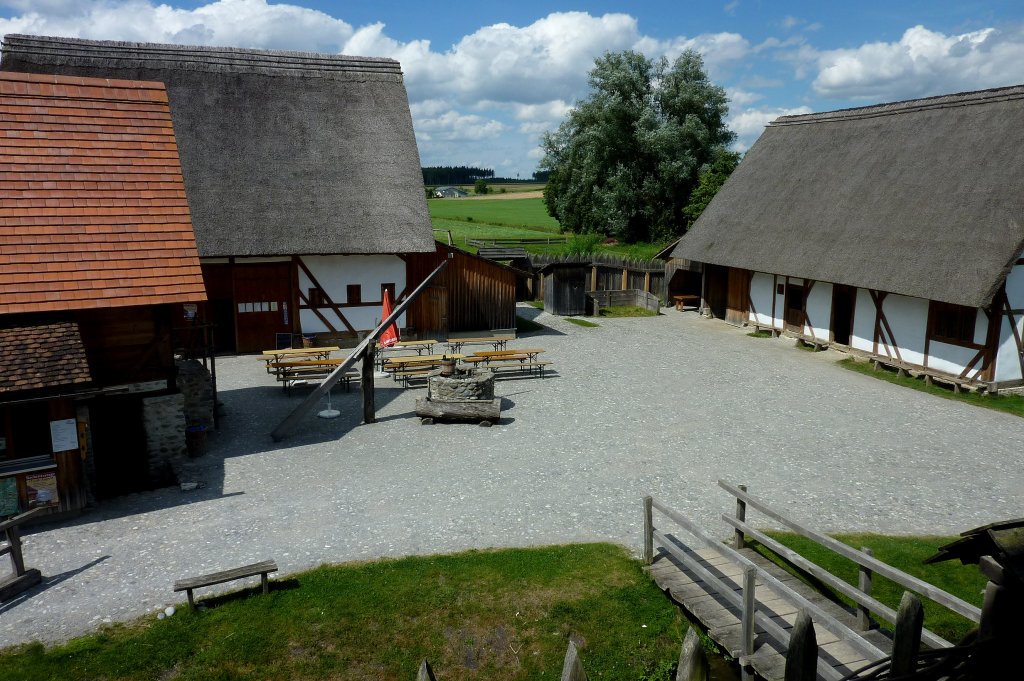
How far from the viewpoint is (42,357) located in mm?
11039

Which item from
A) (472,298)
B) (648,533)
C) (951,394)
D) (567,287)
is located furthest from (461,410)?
(567,287)

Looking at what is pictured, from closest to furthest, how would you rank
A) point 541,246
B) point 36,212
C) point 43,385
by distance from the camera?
point 43,385
point 36,212
point 541,246

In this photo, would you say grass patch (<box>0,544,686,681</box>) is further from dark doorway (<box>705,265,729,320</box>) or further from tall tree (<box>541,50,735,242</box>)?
tall tree (<box>541,50,735,242</box>)

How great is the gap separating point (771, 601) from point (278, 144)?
1988 cm

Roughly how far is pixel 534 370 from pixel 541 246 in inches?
1143

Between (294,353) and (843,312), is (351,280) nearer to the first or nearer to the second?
(294,353)

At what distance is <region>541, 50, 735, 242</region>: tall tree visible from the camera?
1738 inches

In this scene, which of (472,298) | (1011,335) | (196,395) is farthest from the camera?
(472,298)

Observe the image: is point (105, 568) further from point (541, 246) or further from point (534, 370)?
point (541, 246)

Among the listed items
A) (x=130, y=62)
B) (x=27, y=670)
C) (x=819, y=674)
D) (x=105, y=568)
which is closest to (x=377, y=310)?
(x=130, y=62)

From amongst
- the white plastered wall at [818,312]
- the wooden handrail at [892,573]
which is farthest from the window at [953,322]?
the wooden handrail at [892,573]

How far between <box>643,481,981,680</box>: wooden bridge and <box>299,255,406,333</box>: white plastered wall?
15118 mm

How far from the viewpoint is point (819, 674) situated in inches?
275

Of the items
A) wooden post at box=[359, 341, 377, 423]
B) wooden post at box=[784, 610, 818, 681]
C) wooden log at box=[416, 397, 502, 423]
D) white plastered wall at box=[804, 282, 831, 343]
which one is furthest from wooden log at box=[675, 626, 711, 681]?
white plastered wall at box=[804, 282, 831, 343]
